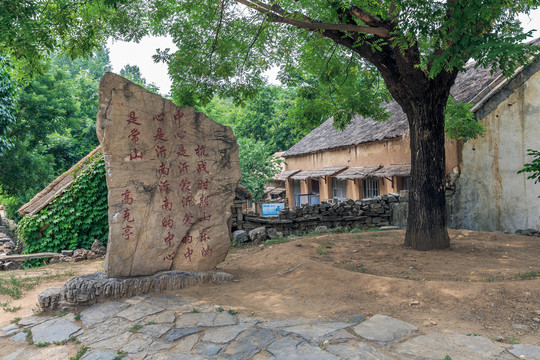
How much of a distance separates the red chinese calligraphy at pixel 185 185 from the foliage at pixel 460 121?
685 centimetres

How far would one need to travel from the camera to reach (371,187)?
15.1 m

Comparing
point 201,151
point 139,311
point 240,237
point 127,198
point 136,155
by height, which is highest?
point 201,151

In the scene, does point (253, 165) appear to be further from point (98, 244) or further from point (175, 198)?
point (175, 198)

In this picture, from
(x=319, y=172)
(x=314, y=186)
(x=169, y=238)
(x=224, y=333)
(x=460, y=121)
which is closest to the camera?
(x=224, y=333)

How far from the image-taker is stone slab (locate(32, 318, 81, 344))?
4.07 meters

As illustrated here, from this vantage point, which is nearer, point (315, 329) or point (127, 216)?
point (315, 329)

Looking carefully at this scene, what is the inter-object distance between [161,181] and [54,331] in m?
2.31

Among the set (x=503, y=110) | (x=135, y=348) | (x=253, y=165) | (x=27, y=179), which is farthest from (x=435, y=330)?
(x=253, y=165)

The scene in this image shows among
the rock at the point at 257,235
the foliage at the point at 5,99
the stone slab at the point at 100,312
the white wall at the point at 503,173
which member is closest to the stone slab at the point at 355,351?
the stone slab at the point at 100,312

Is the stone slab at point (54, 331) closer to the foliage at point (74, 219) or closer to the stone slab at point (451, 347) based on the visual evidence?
the stone slab at point (451, 347)

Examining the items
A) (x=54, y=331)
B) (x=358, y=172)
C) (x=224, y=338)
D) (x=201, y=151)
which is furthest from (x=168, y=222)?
(x=358, y=172)

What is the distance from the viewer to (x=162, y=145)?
564 centimetres

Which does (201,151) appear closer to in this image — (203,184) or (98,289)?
(203,184)

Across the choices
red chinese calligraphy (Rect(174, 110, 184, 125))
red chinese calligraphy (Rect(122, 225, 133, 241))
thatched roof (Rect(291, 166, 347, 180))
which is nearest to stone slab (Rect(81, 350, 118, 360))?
red chinese calligraphy (Rect(122, 225, 133, 241))
